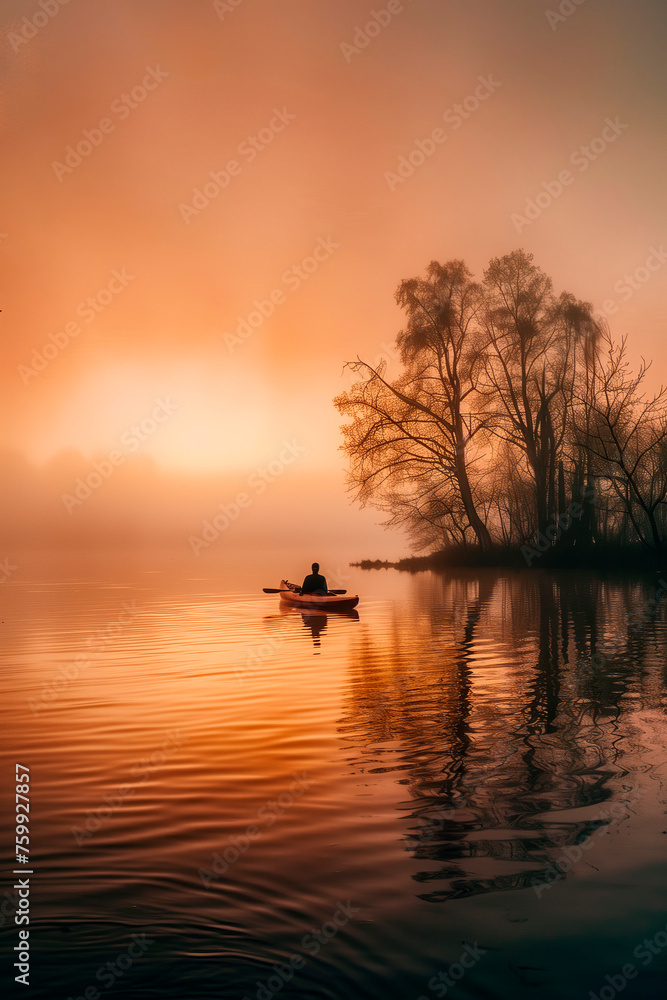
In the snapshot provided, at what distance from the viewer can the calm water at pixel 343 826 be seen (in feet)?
11.5

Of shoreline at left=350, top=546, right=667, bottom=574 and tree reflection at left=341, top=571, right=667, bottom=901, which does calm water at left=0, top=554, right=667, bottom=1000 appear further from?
shoreline at left=350, top=546, right=667, bottom=574

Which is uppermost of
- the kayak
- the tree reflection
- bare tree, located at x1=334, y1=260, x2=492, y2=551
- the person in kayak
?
bare tree, located at x1=334, y1=260, x2=492, y2=551

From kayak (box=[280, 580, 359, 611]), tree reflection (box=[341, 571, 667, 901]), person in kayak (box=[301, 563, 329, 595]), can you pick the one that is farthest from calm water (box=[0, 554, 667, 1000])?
person in kayak (box=[301, 563, 329, 595])

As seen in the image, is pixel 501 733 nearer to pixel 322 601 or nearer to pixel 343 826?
pixel 343 826

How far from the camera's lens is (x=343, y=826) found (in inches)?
208

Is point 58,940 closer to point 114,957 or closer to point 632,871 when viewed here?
point 114,957

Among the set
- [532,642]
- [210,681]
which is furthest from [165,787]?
[532,642]

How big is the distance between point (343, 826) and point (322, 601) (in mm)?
17920

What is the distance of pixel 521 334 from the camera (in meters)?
40.6

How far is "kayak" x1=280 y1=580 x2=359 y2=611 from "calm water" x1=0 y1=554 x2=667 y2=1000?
9.51m

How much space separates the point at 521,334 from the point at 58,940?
1573 inches

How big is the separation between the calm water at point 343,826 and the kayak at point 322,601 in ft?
31.2

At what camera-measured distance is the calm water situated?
3.49m

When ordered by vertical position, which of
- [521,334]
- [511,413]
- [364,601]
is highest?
[521,334]
